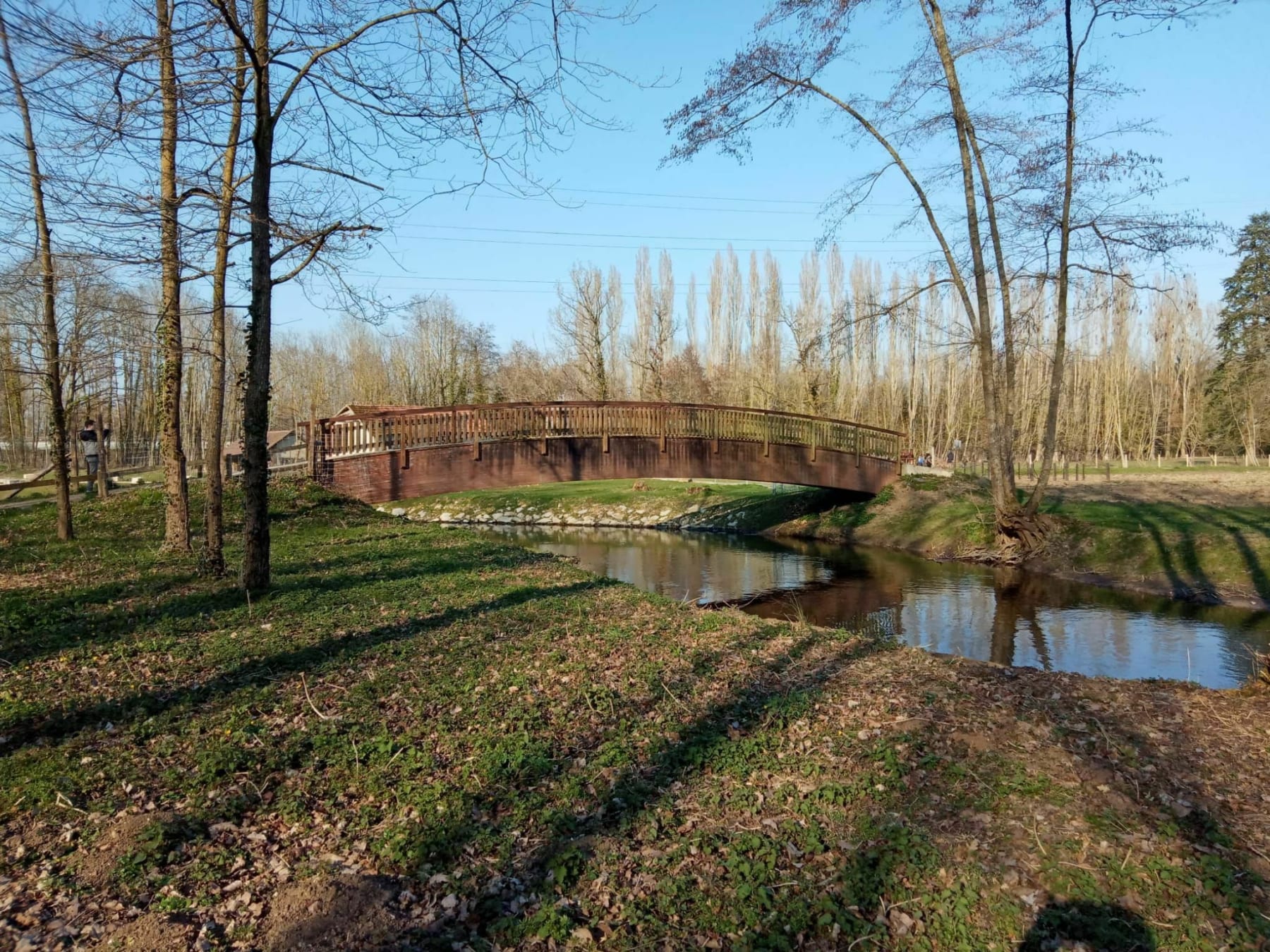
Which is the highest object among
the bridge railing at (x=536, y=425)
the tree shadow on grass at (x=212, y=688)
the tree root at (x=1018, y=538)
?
the bridge railing at (x=536, y=425)

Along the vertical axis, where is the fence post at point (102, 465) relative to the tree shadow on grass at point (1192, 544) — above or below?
above

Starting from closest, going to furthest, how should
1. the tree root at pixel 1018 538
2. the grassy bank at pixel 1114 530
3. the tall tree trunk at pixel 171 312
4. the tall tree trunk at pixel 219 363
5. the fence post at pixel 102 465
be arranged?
1. the tall tree trunk at pixel 171 312
2. the tall tree trunk at pixel 219 363
3. the grassy bank at pixel 1114 530
4. the fence post at pixel 102 465
5. the tree root at pixel 1018 538

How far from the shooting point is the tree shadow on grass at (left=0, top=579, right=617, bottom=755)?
492 centimetres

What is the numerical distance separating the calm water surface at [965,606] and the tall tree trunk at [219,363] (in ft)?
28.2

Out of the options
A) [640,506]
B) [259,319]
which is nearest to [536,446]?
[259,319]

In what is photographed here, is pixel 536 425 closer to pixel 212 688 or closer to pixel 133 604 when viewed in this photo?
pixel 133 604

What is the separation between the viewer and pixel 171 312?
10.5m

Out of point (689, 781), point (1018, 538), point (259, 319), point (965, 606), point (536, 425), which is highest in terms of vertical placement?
point (259, 319)

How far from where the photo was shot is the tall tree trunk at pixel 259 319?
795 cm

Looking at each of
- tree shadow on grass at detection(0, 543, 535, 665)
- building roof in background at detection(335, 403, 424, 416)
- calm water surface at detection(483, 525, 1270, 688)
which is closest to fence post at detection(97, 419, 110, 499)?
building roof in background at detection(335, 403, 424, 416)

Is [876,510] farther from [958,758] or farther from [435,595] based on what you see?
[958,758]

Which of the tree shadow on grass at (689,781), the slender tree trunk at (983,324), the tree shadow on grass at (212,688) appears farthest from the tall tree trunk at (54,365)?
the slender tree trunk at (983,324)

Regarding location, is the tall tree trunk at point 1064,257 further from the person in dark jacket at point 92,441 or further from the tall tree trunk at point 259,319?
the person in dark jacket at point 92,441

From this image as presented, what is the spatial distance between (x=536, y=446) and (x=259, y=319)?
34.6 feet
